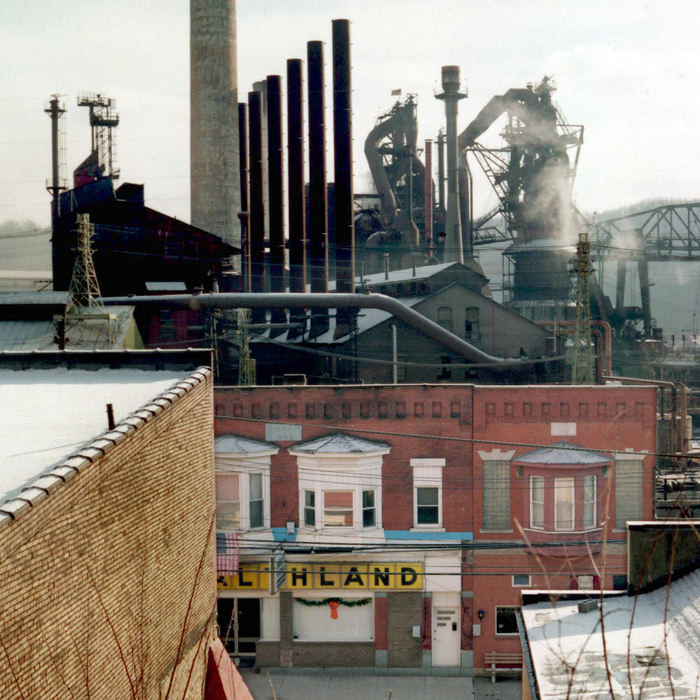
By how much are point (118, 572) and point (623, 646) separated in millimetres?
6585

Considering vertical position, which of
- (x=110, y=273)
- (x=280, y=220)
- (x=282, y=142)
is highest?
(x=282, y=142)

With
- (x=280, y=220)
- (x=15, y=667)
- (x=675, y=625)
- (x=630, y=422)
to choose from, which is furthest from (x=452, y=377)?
(x=15, y=667)

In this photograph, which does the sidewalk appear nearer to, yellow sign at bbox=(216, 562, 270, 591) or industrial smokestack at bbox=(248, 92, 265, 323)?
yellow sign at bbox=(216, 562, 270, 591)

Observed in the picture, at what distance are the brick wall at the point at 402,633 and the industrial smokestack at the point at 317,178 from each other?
60.3 feet

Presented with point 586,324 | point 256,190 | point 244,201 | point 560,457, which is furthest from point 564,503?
point 244,201

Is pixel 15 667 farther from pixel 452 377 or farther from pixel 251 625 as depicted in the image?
pixel 452 377

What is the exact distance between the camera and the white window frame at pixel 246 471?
2461cm

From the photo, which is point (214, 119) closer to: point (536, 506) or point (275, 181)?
point (275, 181)

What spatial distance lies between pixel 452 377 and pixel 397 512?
15747mm

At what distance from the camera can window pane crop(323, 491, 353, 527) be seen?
24516mm

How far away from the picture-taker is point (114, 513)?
365 inches

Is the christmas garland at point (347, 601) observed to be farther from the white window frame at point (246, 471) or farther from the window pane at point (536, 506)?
the window pane at point (536, 506)

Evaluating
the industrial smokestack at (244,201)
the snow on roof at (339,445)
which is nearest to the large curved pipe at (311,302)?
the industrial smokestack at (244,201)

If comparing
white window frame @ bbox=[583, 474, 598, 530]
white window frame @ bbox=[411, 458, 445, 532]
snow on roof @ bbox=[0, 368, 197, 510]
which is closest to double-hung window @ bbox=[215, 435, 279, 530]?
white window frame @ bbox=[411, 458, 445, 532]
